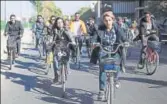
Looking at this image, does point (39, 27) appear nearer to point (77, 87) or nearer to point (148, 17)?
point (148, 17)

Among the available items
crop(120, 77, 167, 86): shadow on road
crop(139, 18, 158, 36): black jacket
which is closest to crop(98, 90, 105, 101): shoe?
crop(120, 77, 167, 86): shadow on road

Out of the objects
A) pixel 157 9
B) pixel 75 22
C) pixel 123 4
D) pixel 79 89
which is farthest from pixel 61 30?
pixel 123 4

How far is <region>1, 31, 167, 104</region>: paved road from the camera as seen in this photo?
916 cm

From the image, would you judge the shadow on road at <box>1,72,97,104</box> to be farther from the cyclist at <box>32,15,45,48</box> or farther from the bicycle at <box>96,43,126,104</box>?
the cyclist at <box>32,15,45,48</box>

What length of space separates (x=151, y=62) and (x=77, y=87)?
2.66m

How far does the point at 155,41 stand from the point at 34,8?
236 feet

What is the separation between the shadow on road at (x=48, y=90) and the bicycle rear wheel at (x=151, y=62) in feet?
9.31

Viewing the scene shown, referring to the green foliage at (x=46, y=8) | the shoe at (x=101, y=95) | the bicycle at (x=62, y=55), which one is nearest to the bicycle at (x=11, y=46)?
the bicycle at (x=62, y=55)

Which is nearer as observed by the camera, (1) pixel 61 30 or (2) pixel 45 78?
(1) pixel 61 30

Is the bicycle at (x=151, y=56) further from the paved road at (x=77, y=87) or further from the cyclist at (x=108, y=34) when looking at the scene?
the cyclist at (x=108, y=34)

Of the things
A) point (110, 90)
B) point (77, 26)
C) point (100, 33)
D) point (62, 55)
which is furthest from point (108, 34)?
point (77, 26)

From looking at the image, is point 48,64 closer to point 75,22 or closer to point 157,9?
point 75,22

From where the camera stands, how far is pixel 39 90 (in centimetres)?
1060

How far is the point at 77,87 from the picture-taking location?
10812mm
